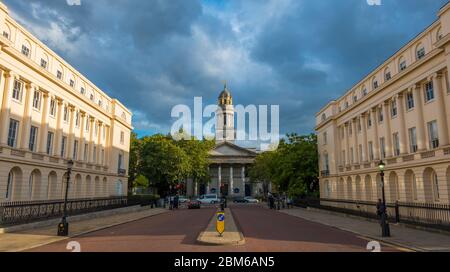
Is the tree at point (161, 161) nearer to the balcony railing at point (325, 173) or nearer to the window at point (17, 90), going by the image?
the balcony railing at point (325, 173)

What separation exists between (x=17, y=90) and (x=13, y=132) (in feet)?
10.9

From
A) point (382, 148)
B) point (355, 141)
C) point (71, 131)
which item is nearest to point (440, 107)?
point (382, 148)

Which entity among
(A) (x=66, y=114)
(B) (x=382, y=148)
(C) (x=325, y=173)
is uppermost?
(A) (x=66, y=114)

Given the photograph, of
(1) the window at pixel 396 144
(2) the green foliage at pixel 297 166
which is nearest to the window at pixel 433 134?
(1) the window at pixel 396 144

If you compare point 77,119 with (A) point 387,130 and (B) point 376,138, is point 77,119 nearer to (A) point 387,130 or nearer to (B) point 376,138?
(B) point 376,138

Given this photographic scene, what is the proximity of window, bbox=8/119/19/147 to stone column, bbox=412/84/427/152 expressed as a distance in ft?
102

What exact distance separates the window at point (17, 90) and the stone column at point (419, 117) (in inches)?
1227

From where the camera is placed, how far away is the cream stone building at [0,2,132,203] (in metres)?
24.9

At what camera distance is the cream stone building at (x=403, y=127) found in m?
24.0

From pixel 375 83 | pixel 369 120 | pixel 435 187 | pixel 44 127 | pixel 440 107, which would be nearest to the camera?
pixel 440 107

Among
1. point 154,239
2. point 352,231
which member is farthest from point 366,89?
point 154,239

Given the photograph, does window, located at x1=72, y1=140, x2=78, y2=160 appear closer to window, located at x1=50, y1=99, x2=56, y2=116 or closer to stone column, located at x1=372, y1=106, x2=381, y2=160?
window, located at x1=50, y1=99, x2=56, y2=116

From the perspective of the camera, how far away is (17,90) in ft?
88.6

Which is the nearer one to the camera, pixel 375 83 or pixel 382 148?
pixel 382 148
